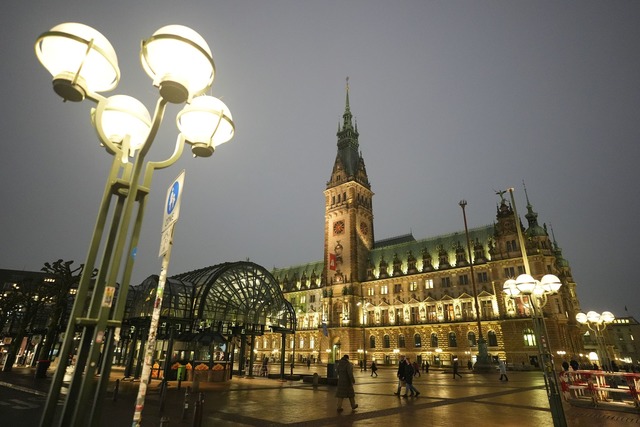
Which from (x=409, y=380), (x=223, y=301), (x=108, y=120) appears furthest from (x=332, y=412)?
(x=223, y=301)

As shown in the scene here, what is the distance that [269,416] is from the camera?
13141mm

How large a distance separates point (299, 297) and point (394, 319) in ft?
95.7

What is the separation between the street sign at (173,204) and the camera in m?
5.23

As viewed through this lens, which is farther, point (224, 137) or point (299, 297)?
point (299, 297)

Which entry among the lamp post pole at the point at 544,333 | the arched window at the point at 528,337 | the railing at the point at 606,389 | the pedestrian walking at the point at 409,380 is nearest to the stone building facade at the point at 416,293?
the arched window at the point at 528,337

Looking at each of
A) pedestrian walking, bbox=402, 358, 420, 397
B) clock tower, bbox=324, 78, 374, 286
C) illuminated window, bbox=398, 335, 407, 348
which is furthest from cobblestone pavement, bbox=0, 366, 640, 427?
clock tower, bbox=324, 78, 374, 286

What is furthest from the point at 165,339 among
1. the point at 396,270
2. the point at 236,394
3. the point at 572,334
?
the point at 572,334

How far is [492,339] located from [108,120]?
6882 cm

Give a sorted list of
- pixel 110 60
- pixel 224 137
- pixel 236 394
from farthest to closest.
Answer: pixel 236 394 → pixel 224 137 → pixel 110 60

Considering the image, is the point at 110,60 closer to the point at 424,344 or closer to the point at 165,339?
the point at 165,339

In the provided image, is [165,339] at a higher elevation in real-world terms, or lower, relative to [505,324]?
lower

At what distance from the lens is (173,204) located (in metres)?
5.51

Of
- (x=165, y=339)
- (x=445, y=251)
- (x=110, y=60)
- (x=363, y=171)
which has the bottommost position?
(x=165, y=339)

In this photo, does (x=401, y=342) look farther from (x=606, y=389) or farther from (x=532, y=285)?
(x=532, y=285)
